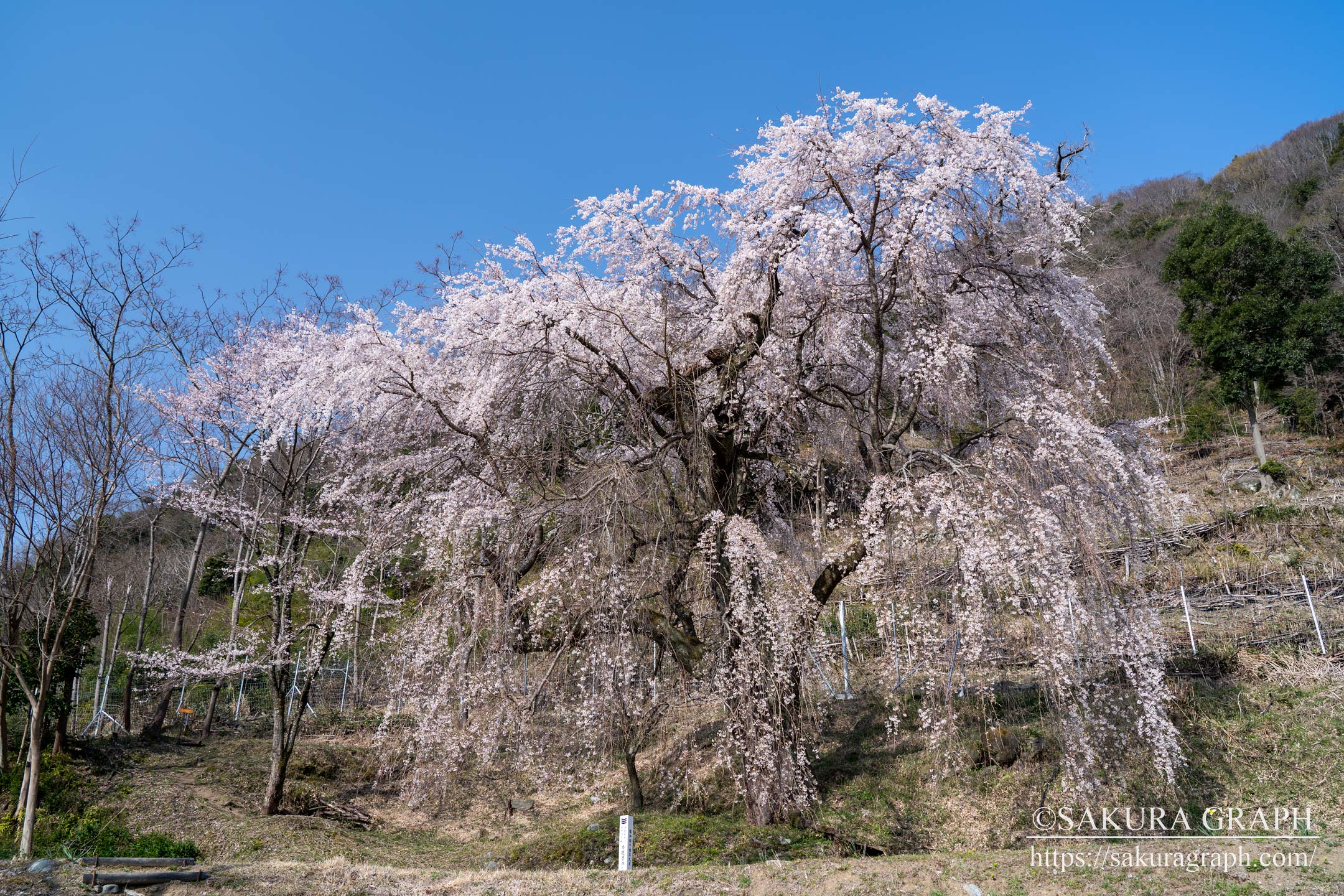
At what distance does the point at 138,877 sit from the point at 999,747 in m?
7.36

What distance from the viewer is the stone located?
25.1 feet

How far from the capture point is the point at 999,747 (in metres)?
7.70

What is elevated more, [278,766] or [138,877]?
[278,766]

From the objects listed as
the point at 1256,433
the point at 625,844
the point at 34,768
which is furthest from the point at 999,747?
the point at 1256,433

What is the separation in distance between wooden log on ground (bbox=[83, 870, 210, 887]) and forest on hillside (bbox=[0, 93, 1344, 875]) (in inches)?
55.2

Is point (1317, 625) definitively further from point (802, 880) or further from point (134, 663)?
point (134, 663)

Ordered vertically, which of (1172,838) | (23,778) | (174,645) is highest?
(174,645)

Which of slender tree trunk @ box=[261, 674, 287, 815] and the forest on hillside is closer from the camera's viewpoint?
the forest on hillside

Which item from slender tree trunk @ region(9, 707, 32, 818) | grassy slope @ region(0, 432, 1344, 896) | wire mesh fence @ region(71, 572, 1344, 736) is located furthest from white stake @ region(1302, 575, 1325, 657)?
slender tree trunk @ region(9, 707, 32, 818)

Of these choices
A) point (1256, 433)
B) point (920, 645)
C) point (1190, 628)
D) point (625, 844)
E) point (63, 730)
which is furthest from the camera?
point (1256, 433)

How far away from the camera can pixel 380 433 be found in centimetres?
873

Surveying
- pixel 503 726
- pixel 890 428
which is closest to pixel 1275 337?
pixel 890 428

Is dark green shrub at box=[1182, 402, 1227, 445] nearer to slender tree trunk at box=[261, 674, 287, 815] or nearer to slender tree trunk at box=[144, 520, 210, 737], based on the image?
slender tree trunk at box=[261, 674, 287, 815]

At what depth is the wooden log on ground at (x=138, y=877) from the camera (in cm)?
514
